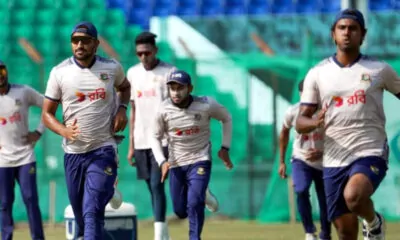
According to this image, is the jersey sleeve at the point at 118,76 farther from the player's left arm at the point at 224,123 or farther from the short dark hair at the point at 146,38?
the short dark hair at the point at 146,38

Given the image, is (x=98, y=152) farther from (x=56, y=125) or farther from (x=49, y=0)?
(x=49, y=0)

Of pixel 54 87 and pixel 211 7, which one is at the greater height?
pixel 211 7

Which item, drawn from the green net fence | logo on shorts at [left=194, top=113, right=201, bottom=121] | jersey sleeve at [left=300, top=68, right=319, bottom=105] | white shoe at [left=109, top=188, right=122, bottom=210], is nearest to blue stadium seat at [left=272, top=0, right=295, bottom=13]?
the green net fence

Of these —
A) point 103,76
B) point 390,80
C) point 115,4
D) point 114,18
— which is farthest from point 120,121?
point 115,4

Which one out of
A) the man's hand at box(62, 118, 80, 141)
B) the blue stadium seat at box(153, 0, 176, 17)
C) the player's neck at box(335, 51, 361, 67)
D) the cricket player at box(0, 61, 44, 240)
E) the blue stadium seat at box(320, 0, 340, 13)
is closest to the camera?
the player's neck at box(335, 51, 361, 67)

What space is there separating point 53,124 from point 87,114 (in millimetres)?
332

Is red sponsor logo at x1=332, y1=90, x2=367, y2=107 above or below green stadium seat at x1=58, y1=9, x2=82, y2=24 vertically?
below

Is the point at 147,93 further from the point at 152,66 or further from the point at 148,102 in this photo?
the point at 152,66

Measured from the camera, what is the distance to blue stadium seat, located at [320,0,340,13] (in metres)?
24.5

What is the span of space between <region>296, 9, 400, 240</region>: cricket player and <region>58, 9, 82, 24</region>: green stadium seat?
50.6ft

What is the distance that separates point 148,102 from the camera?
14734 millimetres

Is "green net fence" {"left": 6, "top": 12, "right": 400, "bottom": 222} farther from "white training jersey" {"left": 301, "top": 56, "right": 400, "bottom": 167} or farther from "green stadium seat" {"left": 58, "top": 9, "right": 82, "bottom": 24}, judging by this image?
"white training jersey" {"left": 301, "top": 56, "right": 400, "bottom": 167}

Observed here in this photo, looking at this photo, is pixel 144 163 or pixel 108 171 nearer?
pixel 108 171

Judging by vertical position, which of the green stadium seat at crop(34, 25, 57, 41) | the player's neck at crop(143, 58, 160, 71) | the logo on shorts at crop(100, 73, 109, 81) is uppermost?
the green stadium seat at crop(34, 25, 57, 41)
